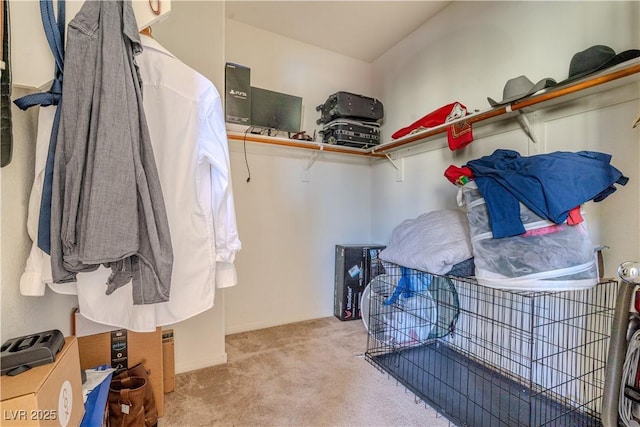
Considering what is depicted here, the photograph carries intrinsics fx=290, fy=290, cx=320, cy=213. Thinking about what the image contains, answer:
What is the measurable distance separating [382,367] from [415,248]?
81cm

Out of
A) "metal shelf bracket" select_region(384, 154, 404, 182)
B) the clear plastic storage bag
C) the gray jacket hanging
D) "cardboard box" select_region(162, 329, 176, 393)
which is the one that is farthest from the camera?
"metal shelf bracket" select_region(384, 154, 404, 182)

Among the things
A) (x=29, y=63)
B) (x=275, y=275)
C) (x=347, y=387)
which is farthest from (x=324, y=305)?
(x=29, y=63)

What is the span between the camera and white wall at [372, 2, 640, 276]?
1.30 metres

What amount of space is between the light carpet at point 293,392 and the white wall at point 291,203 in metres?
0.47

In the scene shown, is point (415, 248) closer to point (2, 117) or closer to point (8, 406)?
point (8, 406)

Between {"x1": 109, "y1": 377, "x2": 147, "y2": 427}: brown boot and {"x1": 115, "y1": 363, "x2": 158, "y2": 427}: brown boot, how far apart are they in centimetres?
5

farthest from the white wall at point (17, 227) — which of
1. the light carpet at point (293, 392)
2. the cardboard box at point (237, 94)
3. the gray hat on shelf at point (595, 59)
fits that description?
the gray hat on shelf at point (595, 59)

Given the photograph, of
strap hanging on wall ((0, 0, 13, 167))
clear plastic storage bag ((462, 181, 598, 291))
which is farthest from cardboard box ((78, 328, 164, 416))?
clear plastic storage bag ((462, 181, 598, 291))

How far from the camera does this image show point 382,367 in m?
1.79

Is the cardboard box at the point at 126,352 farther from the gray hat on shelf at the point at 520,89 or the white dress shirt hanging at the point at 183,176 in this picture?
the gray hat on shelf at the point at 520,89

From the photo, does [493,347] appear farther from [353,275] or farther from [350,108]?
[350,108]

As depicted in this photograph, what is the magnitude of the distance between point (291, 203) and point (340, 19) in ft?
5.02

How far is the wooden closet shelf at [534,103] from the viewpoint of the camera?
1142 millimetres

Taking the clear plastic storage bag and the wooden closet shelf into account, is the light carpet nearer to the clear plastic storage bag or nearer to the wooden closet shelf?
Answer: the clear plastic storage bag
